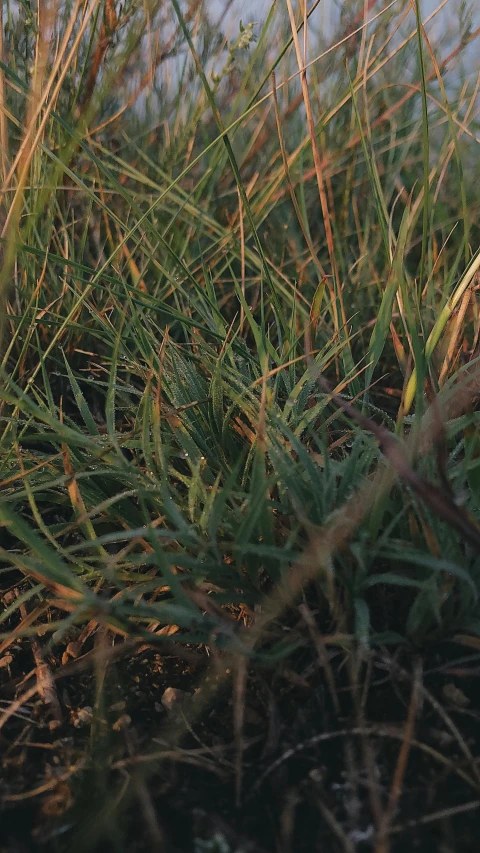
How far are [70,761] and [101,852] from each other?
0.09m

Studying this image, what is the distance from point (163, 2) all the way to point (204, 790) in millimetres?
1102

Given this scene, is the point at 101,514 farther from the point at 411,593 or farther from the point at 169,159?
the point at 169,159

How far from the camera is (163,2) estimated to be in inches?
43.3

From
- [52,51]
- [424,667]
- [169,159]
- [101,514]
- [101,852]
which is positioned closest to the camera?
[101,852]

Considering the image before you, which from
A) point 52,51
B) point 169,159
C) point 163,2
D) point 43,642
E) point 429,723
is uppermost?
point 163,2

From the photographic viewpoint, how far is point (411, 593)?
65 cm

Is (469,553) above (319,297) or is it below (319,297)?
below

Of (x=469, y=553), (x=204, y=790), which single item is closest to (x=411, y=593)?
(x=469, y=553)

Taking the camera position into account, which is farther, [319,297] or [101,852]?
[319,297]

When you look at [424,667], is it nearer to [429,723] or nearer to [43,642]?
[429,723]

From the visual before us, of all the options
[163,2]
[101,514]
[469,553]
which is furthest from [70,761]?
[163,2]

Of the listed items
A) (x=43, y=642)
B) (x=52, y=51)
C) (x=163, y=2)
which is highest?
(x=163, y=2)

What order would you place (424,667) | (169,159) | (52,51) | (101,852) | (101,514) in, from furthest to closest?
(169,159)
(52,51)
(101,514)
(424,667)
(101,852)

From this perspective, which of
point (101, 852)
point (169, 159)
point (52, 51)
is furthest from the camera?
point (169, 159)
